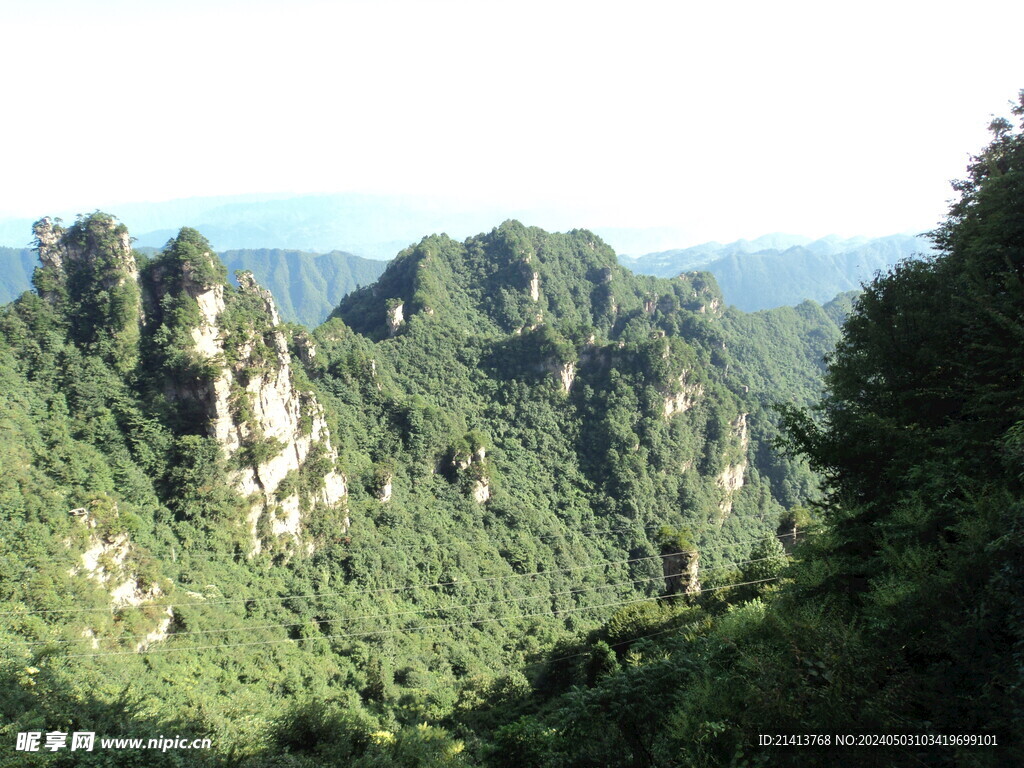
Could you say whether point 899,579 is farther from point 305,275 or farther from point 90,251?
point 305,275

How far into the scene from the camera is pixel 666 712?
350 inches

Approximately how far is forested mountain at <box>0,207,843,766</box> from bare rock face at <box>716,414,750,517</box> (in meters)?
0.40

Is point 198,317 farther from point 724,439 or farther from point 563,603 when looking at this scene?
point 724,439

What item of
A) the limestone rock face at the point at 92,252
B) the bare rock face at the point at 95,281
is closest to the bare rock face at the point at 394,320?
the bare rock face at the point at 95,281

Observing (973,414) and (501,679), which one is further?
(501,679)

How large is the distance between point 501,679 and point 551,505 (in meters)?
22.0

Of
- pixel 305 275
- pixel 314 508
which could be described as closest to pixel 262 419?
pixel 314 508

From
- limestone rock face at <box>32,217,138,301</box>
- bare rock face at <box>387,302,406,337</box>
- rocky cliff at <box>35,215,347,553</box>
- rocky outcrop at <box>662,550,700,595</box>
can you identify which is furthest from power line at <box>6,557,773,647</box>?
bare rock face at <box>387,302,406,337</box>

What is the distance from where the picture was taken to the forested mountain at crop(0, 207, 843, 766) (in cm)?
1756

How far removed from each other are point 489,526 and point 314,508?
1257 cm

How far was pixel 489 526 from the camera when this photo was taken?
3756 cm

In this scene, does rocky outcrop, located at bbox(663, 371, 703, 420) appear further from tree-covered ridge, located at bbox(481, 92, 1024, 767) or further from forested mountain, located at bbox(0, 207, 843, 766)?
tree-covered ridge, located at bbox(481, 92, 1024, 767)

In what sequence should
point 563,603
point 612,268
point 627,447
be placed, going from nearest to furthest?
point 563,603, point 627,447, point 612,268

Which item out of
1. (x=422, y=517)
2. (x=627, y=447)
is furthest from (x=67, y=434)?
(x=627, y=447)
